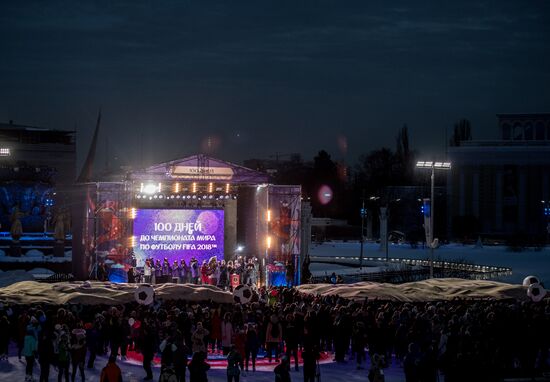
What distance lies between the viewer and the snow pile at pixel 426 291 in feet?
73.9

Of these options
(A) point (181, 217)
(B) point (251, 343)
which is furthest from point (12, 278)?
(B) point (251, 343)

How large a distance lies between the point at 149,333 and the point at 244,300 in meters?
4.15

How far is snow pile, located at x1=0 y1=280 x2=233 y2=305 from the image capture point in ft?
68.1

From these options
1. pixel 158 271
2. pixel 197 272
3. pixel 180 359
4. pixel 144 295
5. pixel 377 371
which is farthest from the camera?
pixel 197 272

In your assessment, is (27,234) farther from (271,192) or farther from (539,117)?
(539,117)

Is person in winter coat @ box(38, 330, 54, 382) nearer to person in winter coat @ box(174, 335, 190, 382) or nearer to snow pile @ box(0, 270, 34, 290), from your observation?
person in winter coat @ box(174, 335, 190, 382)

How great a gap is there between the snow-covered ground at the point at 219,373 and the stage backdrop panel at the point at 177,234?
14709 millimetres

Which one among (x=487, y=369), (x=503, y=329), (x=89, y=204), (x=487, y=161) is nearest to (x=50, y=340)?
(x=487, y=369)

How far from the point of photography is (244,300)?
2044 cm

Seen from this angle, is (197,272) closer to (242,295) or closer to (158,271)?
Answer: (158,271)

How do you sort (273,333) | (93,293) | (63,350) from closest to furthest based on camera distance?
(63,350) < (273,333) < (93,293)

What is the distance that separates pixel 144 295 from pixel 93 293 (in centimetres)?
181

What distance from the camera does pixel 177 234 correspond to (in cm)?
3375

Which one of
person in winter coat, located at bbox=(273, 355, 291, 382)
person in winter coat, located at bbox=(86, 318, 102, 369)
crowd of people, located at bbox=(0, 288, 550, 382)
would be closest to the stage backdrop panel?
crowd of people, located at bbox=(0, 288, 550, 382)
